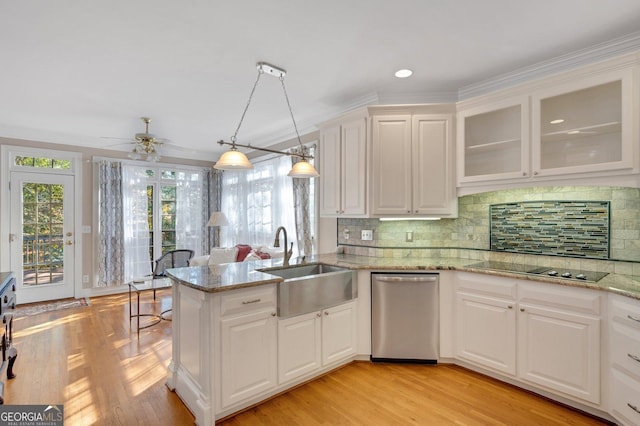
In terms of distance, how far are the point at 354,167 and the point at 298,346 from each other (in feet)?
6.08

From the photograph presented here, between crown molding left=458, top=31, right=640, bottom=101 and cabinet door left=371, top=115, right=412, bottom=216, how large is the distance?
0.79 m

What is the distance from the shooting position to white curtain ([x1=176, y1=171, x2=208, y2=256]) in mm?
6242

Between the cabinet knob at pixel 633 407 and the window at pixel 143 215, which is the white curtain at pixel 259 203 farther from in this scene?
the cabinet knob at pixel 633 407

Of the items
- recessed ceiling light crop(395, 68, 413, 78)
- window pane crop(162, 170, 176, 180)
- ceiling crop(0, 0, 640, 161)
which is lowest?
window pane crop(162, 170, 176, 180)

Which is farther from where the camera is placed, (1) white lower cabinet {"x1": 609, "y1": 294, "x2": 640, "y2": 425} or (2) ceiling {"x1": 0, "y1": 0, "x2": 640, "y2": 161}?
(2) ceiling {"x1": 0, "y1": 0, "x2": 640, "y2": 161}

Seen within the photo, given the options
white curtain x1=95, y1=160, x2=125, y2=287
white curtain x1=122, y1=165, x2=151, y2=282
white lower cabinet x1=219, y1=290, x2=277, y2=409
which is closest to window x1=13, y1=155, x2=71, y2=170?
white curtain x1=95, y1=160, x2=125, y2=287

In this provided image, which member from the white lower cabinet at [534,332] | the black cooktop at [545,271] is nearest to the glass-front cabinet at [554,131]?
the black cooktop at [545,271]

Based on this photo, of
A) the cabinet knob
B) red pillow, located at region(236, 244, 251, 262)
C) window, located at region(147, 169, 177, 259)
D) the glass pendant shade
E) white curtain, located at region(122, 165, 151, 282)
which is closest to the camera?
the cabinet knob

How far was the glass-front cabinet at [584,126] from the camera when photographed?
86.6 inches

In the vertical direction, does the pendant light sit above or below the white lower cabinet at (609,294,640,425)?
above

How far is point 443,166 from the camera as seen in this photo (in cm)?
313

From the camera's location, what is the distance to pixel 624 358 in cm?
194

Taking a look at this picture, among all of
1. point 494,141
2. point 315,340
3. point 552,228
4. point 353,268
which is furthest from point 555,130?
point 315,340

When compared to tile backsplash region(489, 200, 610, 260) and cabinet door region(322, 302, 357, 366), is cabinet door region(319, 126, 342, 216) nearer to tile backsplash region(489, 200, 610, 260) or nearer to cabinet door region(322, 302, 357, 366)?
cabinet door region(322, 302, 357, 366)
